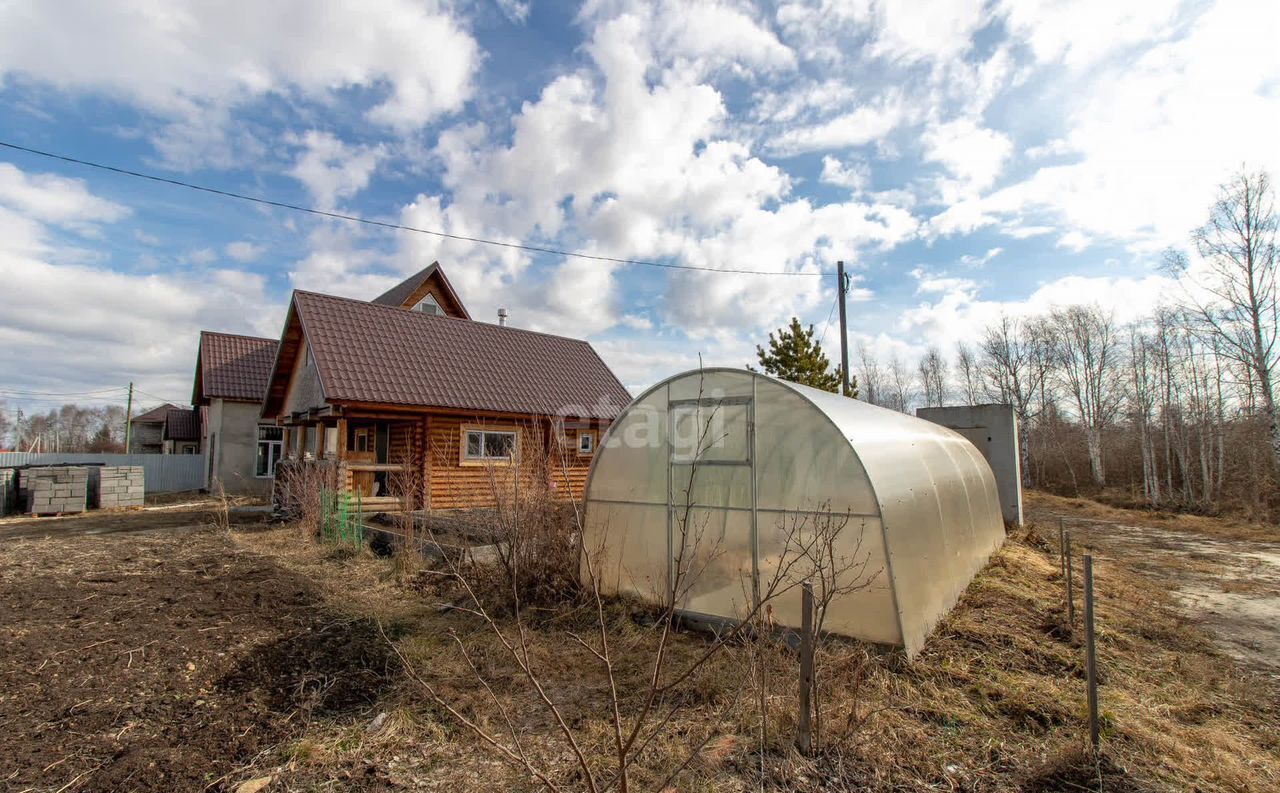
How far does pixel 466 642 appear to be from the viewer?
5227mm

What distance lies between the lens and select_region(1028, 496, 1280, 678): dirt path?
5816mm

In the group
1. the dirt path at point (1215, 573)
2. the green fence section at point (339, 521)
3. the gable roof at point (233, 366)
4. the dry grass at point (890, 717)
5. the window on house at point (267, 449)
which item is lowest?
the dirt path at point (1215, 573)

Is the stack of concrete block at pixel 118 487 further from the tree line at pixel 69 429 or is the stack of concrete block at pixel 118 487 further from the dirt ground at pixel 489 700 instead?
the tree line at pixel 69 429

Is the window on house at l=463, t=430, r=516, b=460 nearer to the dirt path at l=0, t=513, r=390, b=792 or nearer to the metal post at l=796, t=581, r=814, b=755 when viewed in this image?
the dirt path at l=0, t=513, r=390, b=792

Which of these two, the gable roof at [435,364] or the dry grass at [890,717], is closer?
the dry grass at [890,717]

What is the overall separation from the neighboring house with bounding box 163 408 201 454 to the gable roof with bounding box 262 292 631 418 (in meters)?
14.6

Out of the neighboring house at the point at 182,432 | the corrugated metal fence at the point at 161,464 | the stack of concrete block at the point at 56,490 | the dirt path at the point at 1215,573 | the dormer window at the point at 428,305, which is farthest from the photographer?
the neighboring house at the point at 182,432

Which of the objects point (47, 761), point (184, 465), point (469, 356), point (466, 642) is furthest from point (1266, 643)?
point (184, 465)

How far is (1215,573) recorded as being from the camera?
356 inches

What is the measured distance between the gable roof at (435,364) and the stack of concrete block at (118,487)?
3.62 metres

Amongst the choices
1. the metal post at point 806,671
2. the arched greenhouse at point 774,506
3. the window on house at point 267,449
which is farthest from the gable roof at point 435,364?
the metal post at point 806,671

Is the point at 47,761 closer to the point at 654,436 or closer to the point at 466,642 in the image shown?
the point at 466,642

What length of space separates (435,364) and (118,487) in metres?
9.57

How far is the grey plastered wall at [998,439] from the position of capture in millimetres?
13477
